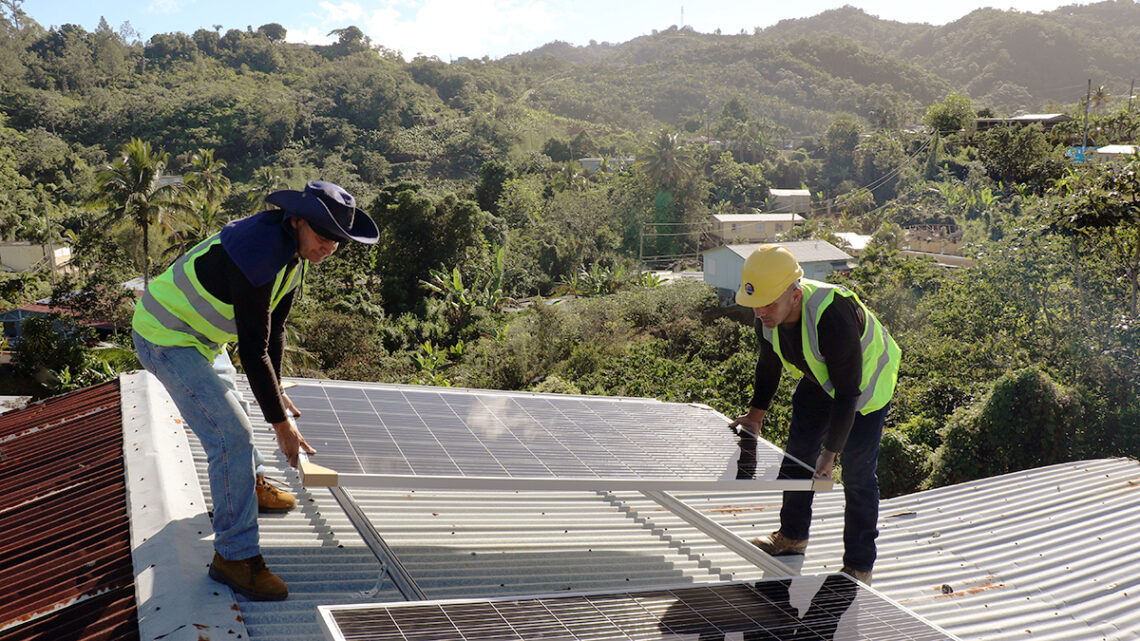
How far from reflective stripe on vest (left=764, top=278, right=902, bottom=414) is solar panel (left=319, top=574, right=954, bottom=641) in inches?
53.0

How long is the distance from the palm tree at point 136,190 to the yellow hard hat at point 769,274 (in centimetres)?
3358

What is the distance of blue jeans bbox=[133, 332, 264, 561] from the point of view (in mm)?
3762

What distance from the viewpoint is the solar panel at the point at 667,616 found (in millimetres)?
2980

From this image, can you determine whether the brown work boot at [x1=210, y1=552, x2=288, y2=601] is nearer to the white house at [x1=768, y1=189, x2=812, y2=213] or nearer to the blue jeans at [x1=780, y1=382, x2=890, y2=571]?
the blue jeans at [x1=780, y1=382, x2=890, y2=571]

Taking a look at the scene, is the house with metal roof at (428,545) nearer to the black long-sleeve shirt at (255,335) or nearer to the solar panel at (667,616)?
the solar panel at (667,616)

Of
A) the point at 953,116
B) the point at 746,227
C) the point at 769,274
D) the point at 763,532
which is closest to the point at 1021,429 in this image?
the point at 763,532

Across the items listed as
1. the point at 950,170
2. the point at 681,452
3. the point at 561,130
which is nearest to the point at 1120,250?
the point at 681,452

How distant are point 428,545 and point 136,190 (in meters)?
33.5

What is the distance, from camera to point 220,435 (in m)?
3.81

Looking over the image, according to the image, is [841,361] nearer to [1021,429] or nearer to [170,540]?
[170,540]

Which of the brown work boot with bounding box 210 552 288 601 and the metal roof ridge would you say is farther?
the brown work boot with bounding box 210 552 288 601

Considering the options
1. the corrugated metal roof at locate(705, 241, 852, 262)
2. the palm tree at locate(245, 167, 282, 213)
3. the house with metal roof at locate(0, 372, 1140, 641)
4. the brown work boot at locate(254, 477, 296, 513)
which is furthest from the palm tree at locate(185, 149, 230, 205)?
the brown work boot at locate(254, 477, 296, 513)

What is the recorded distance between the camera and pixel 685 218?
63875 millimetres

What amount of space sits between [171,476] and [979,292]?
80.8ft
